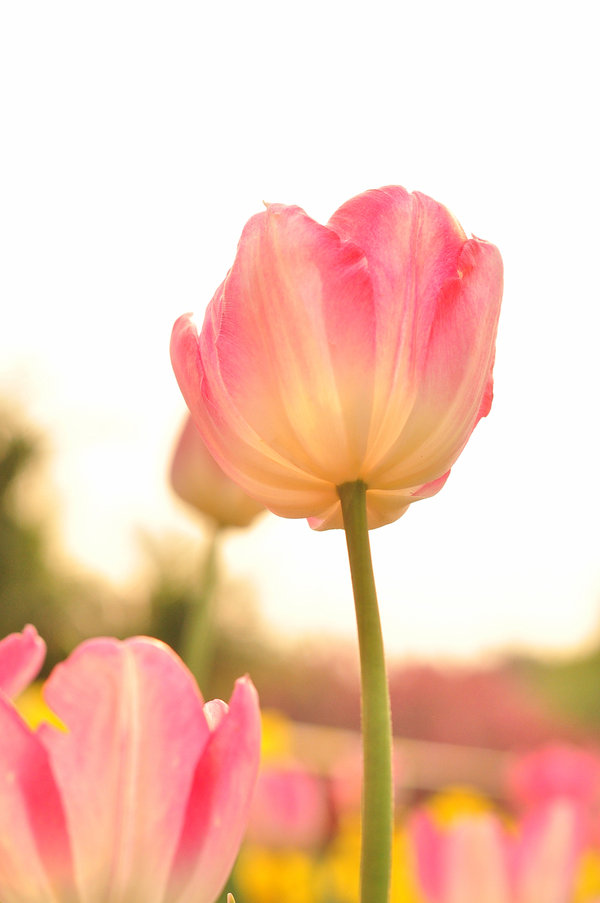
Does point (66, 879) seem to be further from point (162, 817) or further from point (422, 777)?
point (422, 777)

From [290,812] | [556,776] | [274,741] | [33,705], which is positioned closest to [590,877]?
[556,776]

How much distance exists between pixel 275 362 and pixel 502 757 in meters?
2.00

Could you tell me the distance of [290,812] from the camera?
3.73 ft

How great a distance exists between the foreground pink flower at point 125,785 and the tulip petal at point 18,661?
0.03 metres

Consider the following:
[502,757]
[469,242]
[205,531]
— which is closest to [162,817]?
[469,242]

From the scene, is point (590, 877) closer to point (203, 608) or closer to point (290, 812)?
point (290, 812)

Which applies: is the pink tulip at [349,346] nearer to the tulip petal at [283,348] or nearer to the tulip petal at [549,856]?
the tulip petal at [283,348]

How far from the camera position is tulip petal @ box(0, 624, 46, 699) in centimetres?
21

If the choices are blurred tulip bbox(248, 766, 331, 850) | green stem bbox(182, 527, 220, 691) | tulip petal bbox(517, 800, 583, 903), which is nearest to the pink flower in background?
tulip petal bbox(517, 800, 583, 903)

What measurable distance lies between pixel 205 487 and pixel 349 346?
1.17 ft

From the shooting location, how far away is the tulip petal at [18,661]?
207 mm

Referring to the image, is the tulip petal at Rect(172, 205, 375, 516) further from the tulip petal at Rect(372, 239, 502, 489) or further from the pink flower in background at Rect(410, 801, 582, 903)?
the pink flower in background at Rect(410, 801, 582, 903)

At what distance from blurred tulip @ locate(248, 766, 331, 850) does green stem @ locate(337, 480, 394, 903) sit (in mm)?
957

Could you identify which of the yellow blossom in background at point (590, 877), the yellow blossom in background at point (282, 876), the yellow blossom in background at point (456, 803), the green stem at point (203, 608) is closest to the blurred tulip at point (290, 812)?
the yellow blossom in background at point (282, 876)
